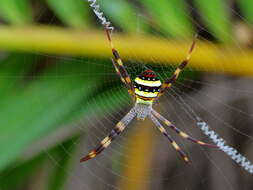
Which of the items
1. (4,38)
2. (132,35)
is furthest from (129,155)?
(4,38)

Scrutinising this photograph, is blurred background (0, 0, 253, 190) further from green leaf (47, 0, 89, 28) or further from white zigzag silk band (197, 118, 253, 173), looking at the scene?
white zigzag silk band (197, 118, 253, 173)

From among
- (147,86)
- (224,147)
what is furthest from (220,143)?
(147,86)

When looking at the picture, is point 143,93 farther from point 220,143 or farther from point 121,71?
point 220,143

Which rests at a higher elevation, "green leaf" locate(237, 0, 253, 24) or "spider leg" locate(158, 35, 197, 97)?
"green leaf" locate(237, 0, 253, 24)

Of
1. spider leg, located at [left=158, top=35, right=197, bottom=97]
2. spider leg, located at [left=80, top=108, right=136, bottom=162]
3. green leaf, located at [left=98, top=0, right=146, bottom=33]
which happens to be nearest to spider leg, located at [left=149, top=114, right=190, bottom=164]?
spider leg, located at [left=80, top=108, right=136, bottom=162]

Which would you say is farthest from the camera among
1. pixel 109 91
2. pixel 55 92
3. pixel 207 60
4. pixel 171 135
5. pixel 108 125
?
pixel 171 135

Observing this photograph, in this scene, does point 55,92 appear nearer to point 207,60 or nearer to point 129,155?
point 129,155
